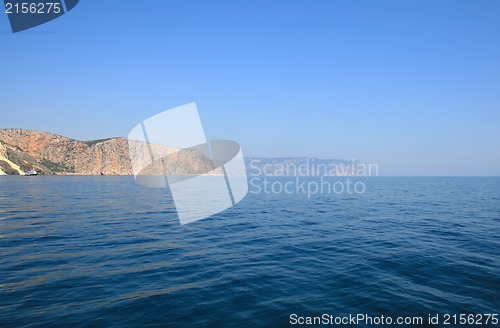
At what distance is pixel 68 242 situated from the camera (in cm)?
1750

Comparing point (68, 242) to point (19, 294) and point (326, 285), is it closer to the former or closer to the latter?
point (19, 294)

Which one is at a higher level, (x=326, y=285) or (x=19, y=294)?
(x=19, y=294)

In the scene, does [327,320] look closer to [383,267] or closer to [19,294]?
[383,267]

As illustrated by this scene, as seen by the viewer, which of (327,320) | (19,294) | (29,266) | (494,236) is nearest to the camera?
(327,320)

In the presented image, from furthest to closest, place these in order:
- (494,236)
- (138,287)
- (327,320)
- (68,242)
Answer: (494,236)
(68,242)
(138,287)
(327,320)

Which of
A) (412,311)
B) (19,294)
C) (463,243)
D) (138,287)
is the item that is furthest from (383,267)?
(19,294)

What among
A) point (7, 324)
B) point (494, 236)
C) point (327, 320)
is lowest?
point (494, 236)

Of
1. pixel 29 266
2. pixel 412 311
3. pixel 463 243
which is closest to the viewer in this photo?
pixel 412 311

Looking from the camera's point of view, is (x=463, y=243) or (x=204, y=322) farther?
(x=463, y=243)

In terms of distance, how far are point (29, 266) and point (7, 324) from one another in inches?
250

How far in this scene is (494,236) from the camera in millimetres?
21641

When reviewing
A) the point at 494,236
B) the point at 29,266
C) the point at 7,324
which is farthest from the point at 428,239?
the point at 29,266

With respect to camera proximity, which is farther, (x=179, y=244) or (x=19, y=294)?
(x=179, y=244)

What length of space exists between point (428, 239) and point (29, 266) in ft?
95.0
